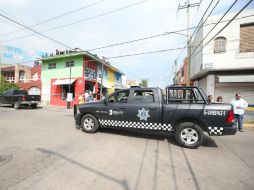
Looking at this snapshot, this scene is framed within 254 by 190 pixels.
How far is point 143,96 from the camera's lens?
21.3 ft

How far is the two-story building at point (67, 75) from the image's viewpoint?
2130 cm

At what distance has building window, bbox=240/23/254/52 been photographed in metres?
12.7

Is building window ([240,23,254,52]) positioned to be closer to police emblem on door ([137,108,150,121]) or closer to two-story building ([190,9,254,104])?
two-story building ([190,9,254,104])

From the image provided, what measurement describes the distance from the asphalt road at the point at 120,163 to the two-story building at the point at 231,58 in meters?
8.33

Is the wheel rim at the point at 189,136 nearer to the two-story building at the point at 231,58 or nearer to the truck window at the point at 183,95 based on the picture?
the truck window at the point at 183,95

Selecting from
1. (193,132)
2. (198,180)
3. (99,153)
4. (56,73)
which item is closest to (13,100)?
(56,73)

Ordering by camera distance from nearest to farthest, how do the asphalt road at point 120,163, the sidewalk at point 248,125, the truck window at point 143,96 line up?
the asphalt road at point 120,163, the truck window at point 143,96, the sidewalk at point 248,125

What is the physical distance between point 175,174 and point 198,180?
464 millimetres

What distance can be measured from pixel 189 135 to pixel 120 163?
2.64 m

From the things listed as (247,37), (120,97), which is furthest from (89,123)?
(247,37)

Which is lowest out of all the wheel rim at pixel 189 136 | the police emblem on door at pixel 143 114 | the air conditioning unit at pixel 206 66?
the wheel rim at pixel 189 136

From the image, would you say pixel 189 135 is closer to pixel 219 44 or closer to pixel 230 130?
pixel 230 130

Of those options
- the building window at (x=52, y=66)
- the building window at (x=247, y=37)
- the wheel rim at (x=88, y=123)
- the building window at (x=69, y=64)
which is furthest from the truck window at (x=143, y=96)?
the building window at (x=52, y=66)

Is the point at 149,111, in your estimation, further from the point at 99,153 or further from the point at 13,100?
the point at 13,100
